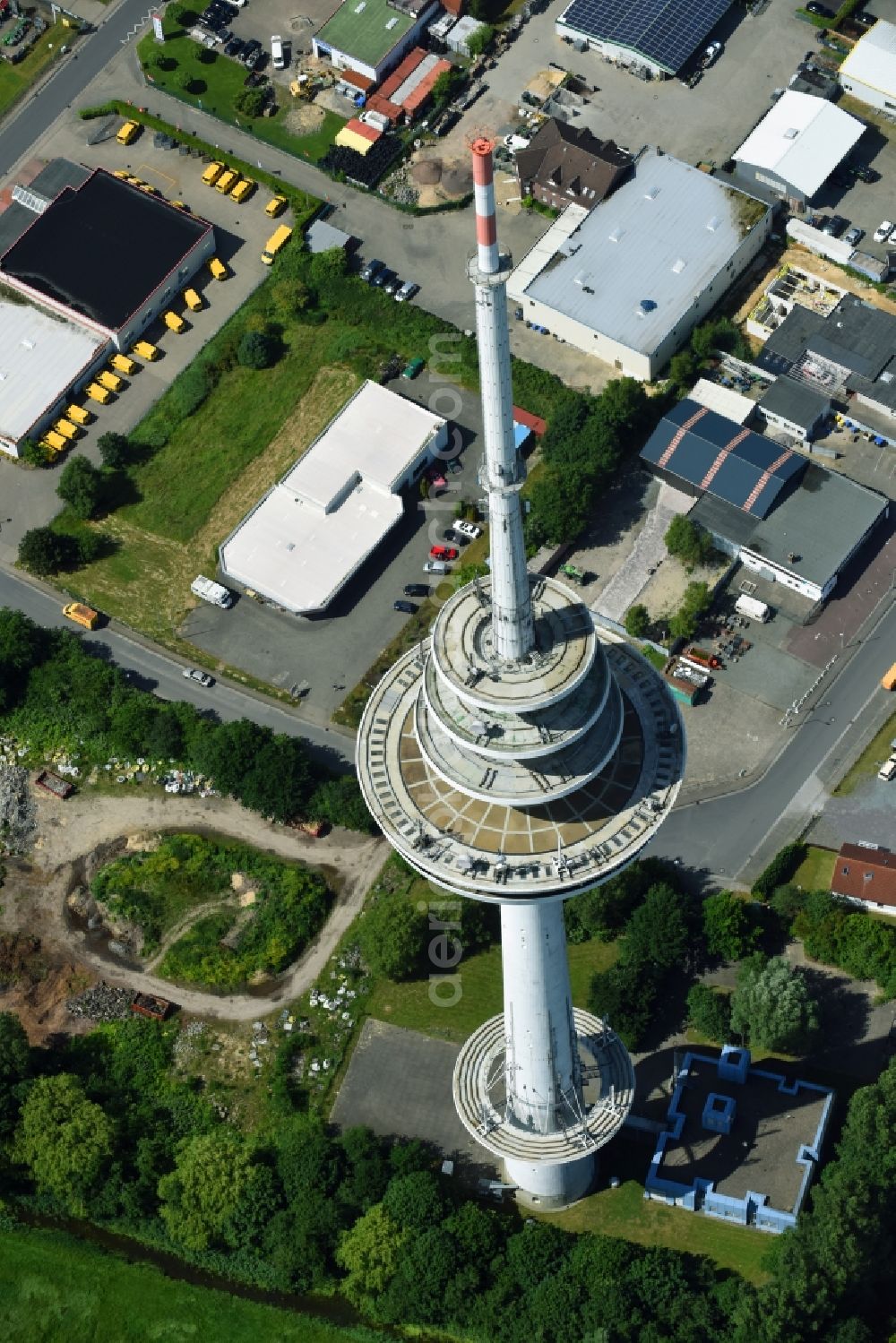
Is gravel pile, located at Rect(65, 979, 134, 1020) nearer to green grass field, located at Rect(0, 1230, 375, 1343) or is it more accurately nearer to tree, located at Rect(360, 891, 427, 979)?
green grass field, located at Rect(0, 1230, 375, 1343)

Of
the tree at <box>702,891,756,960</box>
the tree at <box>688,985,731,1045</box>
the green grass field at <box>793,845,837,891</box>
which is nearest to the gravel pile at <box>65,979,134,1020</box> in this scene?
the tree at <box>688,985,731,1045</box>

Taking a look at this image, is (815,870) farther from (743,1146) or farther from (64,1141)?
(64,1141)

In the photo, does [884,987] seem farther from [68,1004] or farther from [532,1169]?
[68,1004]

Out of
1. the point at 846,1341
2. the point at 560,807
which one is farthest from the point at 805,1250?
the point at 560,807

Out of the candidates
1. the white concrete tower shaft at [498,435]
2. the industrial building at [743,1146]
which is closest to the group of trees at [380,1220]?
the industrial building at [743,1146]

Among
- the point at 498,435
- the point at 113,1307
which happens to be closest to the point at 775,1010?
the point at 113,1307

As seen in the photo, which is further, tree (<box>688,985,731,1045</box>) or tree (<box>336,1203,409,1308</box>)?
tree (<box>688,985,731,1045</box>)

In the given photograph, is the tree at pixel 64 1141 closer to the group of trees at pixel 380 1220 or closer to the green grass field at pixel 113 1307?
the group of trees at pixel 380 1220
